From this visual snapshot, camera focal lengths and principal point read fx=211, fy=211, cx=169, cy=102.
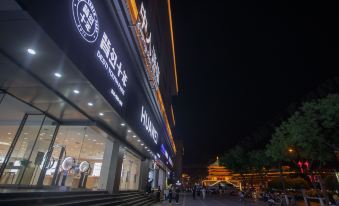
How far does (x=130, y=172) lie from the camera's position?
19062 mm

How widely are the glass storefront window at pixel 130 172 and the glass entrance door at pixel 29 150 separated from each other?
6980 millimetres

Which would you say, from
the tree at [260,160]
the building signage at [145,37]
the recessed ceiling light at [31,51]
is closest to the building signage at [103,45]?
the recessed ceiling light at [31,51]

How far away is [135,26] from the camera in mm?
10992

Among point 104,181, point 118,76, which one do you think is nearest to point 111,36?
point 118,76

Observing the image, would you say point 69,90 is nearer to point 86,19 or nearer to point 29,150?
point 86,19

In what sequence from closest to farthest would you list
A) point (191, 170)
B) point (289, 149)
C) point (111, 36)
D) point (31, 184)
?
point (111, 36) → point (31, 184) → point (289, 149) → point (191, 170)

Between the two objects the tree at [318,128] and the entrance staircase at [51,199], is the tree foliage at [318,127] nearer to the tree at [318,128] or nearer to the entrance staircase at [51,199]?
the tree at [318,128]

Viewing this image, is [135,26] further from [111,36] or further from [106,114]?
[106,114]

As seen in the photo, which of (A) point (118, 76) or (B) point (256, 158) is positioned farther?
(B) point (256, 158)

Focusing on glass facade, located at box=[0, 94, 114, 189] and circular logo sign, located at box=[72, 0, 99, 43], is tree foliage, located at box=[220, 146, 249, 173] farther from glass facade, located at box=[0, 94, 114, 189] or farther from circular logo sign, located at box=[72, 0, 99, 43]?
circular logo sign, located at box=[72, 0, 99, 43]

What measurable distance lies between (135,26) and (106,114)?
4808mm

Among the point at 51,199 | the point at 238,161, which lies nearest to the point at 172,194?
the point at 51,199

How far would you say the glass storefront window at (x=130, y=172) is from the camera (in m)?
17.0

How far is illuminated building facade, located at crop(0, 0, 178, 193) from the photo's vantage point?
16.8ft
